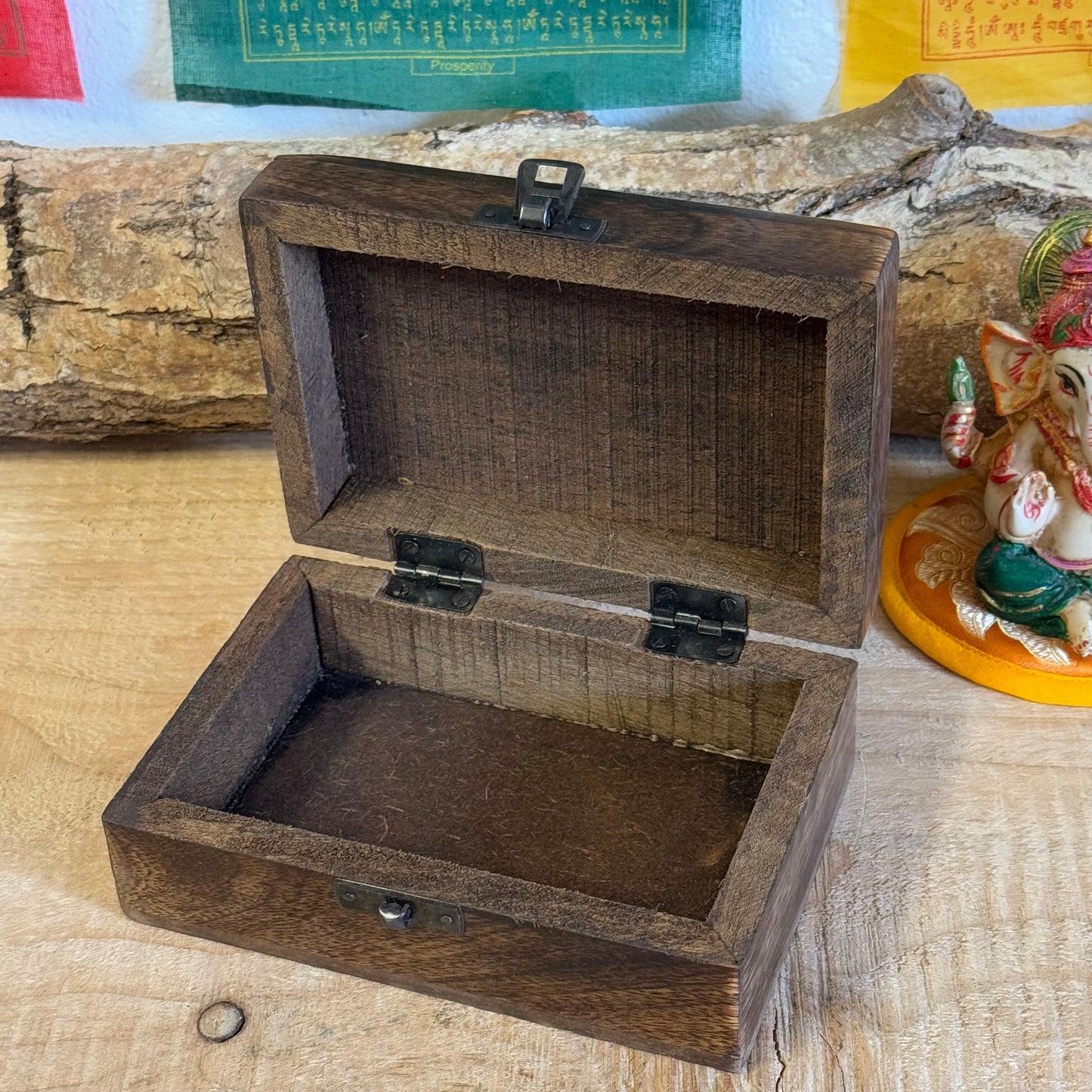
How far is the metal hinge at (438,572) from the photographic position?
1488mm

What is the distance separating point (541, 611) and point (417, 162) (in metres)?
0.59

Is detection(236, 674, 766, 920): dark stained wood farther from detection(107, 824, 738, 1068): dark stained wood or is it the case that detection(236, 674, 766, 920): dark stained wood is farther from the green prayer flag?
the green prayer flag

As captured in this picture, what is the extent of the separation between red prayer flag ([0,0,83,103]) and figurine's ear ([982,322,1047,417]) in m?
1.06

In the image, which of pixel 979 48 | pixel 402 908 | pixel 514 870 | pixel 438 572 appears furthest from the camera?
pixel 979 48

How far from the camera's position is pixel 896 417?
1.85 m

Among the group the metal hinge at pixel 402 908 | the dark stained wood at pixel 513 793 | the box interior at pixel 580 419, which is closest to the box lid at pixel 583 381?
the box interior at pixel 580 419

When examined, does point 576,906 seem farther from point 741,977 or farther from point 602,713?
point 602,713

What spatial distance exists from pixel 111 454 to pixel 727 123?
2.83 ft

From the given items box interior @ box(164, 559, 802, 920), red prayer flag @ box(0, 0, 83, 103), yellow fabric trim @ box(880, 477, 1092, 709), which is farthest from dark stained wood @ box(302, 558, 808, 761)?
red prayer flag @ box(0, 0, 83, 103)

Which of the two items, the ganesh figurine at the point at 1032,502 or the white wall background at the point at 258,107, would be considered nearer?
the ganesh figurine at the point at 1032,502

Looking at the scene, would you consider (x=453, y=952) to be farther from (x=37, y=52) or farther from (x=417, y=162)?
(x=37, y=52)

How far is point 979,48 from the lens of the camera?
1717 mm

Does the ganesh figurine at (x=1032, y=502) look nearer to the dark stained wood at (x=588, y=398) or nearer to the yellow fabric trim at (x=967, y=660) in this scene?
the yellow fabric trim at (x=967, y=660)

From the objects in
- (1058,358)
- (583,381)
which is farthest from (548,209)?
(1058,358)
